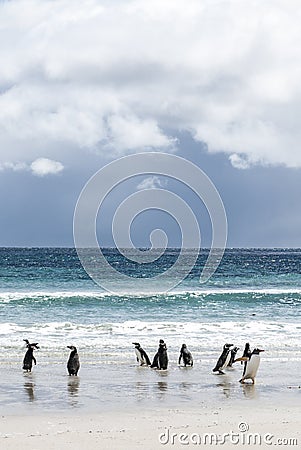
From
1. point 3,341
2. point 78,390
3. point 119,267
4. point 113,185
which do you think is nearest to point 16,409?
point 78,390

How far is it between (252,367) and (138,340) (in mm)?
8770

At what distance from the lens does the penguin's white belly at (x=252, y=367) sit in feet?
55.4

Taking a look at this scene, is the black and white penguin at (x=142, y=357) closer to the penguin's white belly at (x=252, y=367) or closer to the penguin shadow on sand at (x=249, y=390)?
the penguin's white belly at (x=252, y=367)

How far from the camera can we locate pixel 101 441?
36.0 feet

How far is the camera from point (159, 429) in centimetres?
1178

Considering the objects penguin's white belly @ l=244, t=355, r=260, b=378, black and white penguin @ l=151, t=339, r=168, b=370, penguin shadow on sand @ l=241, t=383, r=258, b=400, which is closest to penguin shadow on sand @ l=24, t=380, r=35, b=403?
black and white penguin @ l=151, t=339, r=168, b=370

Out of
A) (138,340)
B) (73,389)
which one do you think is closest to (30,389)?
(73,389)

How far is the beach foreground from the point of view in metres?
10.8

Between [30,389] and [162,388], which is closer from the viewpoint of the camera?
[30,389]

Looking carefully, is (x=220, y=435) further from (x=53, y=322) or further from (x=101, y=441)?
(x=53, y=322)

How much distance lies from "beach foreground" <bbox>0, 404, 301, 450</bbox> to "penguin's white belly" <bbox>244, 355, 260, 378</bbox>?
3.13 m

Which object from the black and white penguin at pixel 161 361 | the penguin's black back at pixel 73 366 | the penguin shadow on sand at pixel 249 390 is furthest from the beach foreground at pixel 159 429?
the black and white penguin at pixel 161 361

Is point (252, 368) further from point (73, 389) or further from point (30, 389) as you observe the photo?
point (30, 389)

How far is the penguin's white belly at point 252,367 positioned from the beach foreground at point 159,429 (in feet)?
10.3
